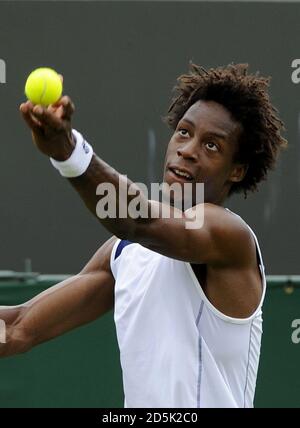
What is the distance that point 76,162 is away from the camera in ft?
10.4

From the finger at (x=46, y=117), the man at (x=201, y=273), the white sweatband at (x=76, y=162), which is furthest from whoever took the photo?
the man at (x=201, y=273)

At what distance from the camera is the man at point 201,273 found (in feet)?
12.0

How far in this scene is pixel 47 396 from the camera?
6035 millimetres

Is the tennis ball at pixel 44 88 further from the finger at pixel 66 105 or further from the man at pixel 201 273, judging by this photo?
the man at pixel 201 273

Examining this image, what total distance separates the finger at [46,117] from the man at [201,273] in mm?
420

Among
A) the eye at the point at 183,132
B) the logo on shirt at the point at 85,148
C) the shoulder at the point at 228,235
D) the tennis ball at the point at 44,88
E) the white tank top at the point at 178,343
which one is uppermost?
the eye at the point at 183,132

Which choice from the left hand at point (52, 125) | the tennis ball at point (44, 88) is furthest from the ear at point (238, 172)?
the tennis ball at point (44, 88)

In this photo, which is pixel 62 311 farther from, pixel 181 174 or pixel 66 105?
pixel 66 105

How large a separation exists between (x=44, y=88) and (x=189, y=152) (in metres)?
0.95

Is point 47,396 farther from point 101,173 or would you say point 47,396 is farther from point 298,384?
point 101,173

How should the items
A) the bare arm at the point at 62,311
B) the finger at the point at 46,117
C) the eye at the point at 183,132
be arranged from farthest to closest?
the bare arm at the point at 62,311 < the eye at the point at 183,132 < the finger at the point at 46,117

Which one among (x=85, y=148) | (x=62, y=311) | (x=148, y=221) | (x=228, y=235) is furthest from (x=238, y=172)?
(x=85, y=148)
